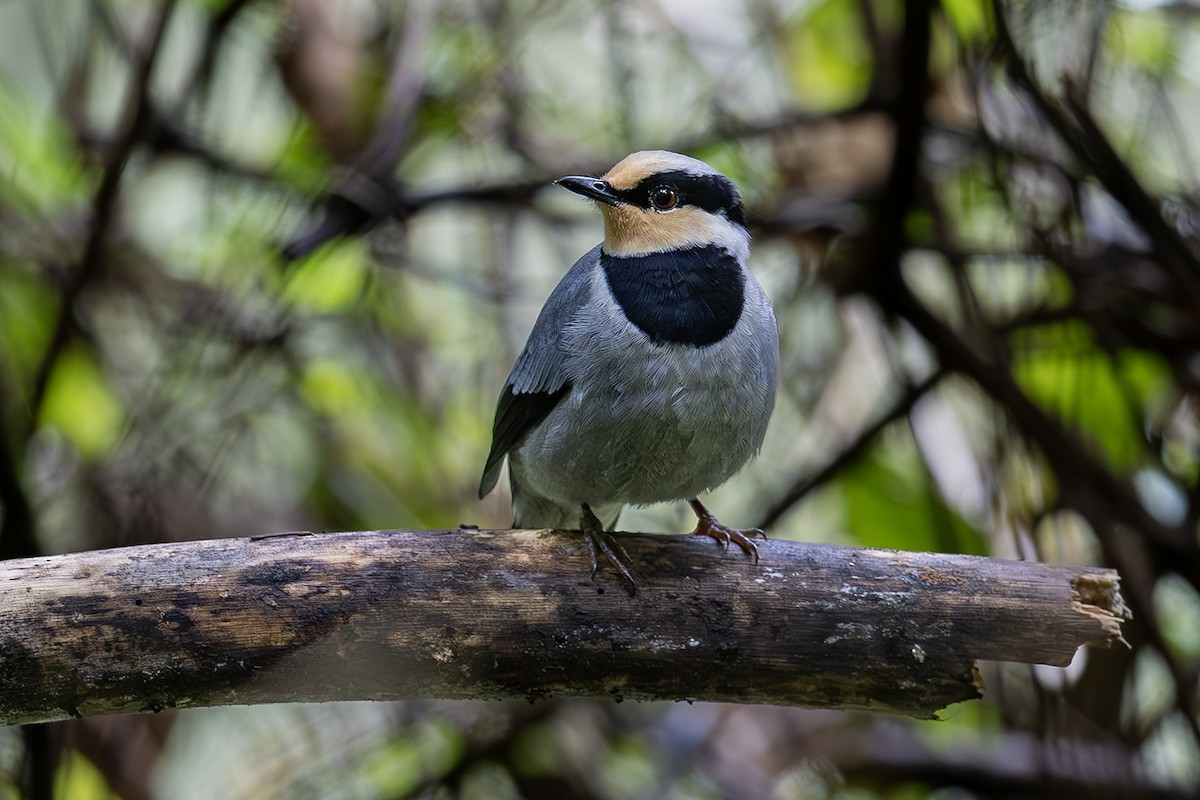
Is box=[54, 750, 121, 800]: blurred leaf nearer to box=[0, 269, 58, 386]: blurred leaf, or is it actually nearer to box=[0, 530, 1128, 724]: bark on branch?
box=[0, 269, 58, 386]: blurred leaf

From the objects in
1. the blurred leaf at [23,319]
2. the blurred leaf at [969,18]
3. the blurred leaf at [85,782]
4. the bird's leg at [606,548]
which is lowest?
the blurred leaf at [85,782]

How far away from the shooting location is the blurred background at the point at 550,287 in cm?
386

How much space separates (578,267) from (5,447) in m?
2.05

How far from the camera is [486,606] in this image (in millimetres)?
2455

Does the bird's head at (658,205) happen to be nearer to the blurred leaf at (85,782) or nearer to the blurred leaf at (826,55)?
the blurred leaf at (826,55)

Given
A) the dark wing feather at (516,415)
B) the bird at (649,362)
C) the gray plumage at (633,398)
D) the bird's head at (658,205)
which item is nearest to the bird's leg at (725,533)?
the bird at (649,362)

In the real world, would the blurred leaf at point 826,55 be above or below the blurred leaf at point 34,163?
above

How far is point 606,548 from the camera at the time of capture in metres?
2.68

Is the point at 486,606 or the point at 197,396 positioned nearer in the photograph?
the point at 486,606

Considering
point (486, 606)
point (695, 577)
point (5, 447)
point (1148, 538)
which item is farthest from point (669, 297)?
point (5, 447)

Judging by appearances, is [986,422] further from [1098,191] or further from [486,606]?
[486,606]

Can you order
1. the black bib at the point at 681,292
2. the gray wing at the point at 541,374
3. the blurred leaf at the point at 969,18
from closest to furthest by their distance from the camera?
the black bib at the point at 681,292, the gray wing at the point at 541,374, the blurred leaf at the point at 969,18

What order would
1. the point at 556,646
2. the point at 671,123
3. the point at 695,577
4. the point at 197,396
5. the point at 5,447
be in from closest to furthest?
the point at 556,646, the point at 695,577, the point at 5,447, the point at 197,396, the point at 671,123

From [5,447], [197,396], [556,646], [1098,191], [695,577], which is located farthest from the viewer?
[197,396]
